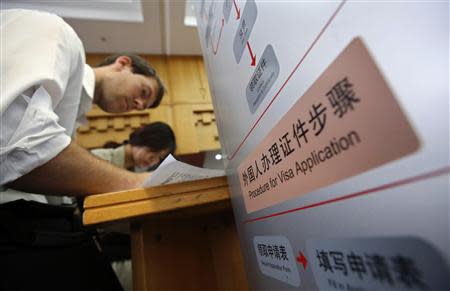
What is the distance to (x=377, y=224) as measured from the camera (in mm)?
135

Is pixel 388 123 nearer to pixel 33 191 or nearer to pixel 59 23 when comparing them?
pixel 33 191

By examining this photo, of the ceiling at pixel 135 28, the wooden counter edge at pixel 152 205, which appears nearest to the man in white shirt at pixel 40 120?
the wooden counter edge at pixel 152 205

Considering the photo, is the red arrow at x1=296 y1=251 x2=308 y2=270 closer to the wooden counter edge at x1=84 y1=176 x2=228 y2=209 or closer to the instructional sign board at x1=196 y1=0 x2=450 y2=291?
the instructional sign board at x1=196 y1=0 x2=450 y2=291

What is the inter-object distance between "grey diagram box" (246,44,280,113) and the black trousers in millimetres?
438

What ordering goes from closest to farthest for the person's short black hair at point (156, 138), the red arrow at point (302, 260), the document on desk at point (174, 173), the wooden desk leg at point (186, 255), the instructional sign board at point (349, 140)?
the instructional sign board at point (349, 140)
the red arrow at point (302, 260)
the document on desk at point (174, 173)
the wooden desk leg at point (186, 255)
the person's short black hair at point (156, 138)

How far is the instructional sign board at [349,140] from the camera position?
107 mm

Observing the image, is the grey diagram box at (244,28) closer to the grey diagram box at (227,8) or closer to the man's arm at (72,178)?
the grey diagram box at (227,8)

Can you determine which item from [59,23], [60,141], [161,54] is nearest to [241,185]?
[60,141]

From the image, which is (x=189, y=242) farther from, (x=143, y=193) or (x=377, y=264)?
(x=377, y=264)

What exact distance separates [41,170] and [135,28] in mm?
1382

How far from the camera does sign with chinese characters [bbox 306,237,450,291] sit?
11 cm

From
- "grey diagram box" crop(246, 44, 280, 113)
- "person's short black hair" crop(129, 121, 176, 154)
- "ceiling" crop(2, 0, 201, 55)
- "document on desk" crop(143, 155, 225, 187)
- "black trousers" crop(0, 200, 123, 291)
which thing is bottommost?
→ "black trousers" crop(0, 200, 123, 291)

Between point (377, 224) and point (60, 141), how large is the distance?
452 mm

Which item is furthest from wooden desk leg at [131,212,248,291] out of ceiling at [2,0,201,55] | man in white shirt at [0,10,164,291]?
ceiling at [2,0,201,55]
